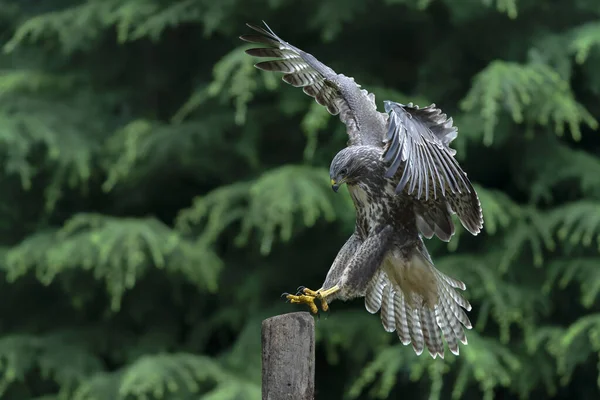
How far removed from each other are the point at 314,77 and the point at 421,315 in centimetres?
100

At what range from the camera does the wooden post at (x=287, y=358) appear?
3.28 m

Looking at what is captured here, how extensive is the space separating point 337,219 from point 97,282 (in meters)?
1.42

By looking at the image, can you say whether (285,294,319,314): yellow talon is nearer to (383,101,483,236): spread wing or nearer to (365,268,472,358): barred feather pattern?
(383,101,483,236): spread wing

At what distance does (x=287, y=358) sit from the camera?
3.29 m

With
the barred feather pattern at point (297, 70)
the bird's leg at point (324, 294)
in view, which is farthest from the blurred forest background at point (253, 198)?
the bird's leg at point (324, 294)

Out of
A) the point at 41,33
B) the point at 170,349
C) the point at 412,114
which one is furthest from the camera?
the point at 41,33

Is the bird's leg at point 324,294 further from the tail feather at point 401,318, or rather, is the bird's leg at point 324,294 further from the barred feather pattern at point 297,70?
→ the barred feather pattern at point 297,70

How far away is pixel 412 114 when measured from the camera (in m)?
3.76

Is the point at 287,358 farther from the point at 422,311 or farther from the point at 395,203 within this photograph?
the point at 422,311

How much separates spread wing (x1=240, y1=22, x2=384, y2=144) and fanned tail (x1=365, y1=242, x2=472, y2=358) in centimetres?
61

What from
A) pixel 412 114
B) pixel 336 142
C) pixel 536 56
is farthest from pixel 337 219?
pixel 412 114

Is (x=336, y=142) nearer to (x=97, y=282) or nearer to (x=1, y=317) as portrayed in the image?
(x=97, y=282)

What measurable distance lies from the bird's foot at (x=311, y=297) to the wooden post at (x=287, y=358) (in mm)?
208

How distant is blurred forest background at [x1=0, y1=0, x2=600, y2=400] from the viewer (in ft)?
19.6
